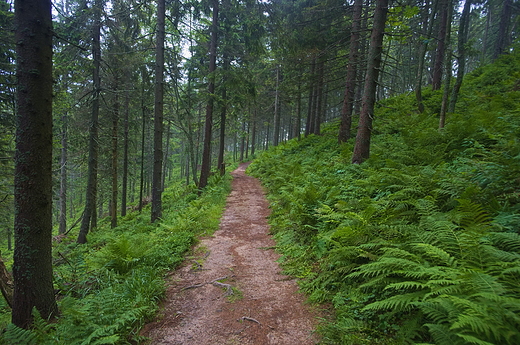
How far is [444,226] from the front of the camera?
3.32 m

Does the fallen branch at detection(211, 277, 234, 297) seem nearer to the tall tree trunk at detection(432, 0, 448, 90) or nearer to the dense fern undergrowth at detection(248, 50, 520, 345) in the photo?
the dense fern undergrowth at detection(248, 50, 520, 345)

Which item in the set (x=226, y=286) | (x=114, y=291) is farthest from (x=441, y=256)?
(x=114, y=291)

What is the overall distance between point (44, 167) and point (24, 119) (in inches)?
25.9

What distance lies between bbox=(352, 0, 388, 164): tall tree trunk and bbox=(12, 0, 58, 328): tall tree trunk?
7.85 m

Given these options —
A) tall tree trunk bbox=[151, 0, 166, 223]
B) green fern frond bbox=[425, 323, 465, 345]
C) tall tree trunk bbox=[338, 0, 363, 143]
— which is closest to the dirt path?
green fern frond bbox=[425, 323, 465, 345]

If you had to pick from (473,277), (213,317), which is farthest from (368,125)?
(213,317)

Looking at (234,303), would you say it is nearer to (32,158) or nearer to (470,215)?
(32,158)

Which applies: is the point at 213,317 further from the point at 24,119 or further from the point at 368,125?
the point at 368,125

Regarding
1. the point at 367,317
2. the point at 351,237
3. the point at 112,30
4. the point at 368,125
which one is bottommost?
the point at 367,317

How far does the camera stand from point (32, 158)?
333cm

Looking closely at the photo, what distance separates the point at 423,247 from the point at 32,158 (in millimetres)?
5140

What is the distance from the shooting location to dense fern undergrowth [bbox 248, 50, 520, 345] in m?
2.24

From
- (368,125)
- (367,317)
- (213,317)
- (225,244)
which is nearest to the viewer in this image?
(367,317)

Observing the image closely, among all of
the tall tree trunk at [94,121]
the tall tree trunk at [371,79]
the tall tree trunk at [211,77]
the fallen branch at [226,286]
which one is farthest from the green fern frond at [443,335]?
the tall tree trunk at [211,77]
